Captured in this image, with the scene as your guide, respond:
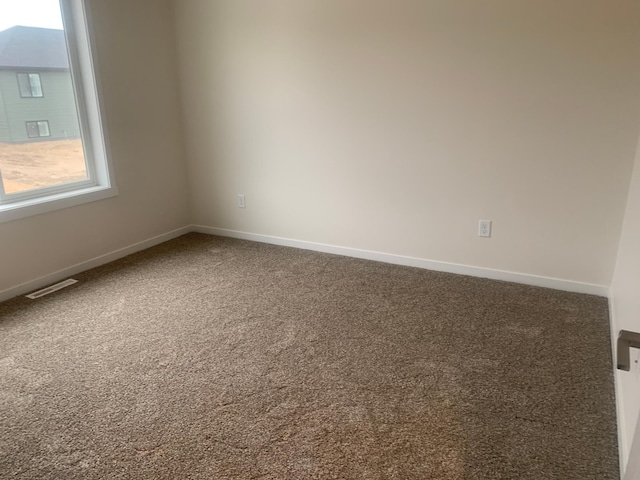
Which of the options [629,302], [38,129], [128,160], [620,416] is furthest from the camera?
[128,160]

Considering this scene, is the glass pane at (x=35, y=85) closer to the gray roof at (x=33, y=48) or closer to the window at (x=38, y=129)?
the gray roof at (x=33, y=48)

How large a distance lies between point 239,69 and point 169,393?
2.67 meters

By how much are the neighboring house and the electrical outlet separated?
3.02 meters

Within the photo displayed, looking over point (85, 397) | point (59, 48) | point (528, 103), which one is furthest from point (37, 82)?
point (528, 103)

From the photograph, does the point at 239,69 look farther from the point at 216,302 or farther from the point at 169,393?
the point at 169,393

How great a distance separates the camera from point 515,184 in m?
2.97

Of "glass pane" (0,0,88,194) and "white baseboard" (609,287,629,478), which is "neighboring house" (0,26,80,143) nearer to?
"glass pane" (0,0,88,194)

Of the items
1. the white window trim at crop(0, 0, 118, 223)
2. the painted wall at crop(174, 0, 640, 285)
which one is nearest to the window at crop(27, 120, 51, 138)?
the white window trim at crop(0, 0, 118, 223)

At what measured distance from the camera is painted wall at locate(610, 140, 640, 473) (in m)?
1.57

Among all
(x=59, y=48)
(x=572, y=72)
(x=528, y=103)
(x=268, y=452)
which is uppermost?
(x=59, y=48)

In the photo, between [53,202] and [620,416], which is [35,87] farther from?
[620,416]

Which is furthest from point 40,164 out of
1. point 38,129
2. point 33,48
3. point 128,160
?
point 33,48

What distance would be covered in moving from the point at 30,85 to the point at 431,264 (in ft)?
9.95

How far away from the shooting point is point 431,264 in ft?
11.1
